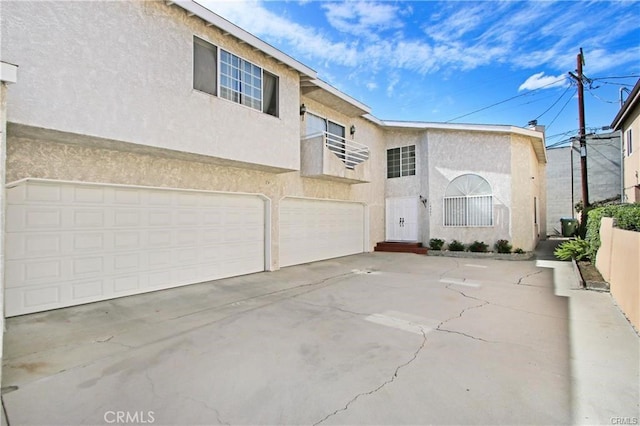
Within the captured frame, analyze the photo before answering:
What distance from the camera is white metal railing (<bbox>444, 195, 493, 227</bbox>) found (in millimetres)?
13086

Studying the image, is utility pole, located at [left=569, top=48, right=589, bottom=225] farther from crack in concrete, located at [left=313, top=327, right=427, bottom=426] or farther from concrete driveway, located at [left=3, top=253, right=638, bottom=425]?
crack in concrete, located at [left=313, top=327, right=427, bottom=426]

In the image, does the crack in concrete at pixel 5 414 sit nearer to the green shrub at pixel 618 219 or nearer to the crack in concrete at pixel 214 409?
the crack in concrete at pixel 214 409

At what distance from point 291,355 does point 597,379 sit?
3.34 metres

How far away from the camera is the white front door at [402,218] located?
1479 centimetres

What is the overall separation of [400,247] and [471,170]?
4.61 m

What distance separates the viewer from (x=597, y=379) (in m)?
3.21

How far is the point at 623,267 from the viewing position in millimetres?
5512

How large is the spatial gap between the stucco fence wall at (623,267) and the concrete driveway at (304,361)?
0.34m

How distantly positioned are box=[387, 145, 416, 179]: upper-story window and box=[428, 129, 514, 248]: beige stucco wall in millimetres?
1016

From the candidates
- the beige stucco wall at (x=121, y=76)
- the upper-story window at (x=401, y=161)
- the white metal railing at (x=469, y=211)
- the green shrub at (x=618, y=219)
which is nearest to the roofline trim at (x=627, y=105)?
the green shrub at (x=618, y=219)

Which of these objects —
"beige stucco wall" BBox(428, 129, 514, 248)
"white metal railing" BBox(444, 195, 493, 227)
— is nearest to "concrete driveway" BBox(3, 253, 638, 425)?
"beige stucco wall" BBox(428, 129, 514, 248)

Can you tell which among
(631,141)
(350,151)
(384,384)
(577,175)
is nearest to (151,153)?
(384,384)

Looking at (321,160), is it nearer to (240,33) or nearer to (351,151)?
(351,151)

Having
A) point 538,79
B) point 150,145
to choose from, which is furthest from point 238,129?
point 538,79
